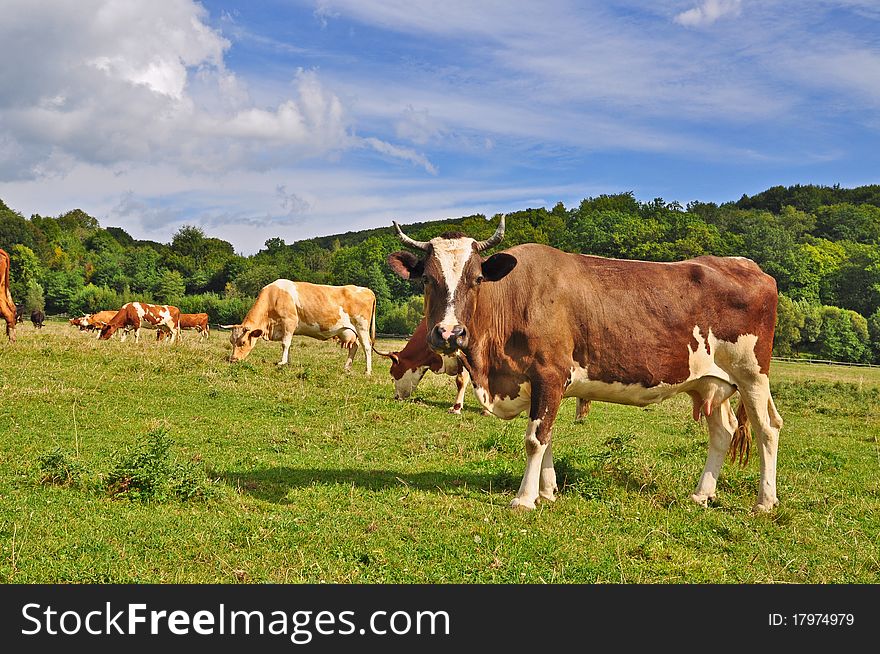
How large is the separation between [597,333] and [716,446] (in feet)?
7.89

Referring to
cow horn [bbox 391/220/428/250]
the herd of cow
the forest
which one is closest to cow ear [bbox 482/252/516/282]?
the herd of cow

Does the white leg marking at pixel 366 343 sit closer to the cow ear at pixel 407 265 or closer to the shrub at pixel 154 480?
the shrub at pixel 154 480

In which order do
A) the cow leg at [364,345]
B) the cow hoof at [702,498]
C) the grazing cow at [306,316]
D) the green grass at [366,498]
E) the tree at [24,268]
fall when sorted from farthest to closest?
1. the tree at [24,268]
2. the cow leg at [364,345]
3. the grazing cow at [306,316]
4. the cow hoof at [702,498]
5. the green grass at [366,498]

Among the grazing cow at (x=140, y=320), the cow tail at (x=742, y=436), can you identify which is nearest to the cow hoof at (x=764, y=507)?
the cow tail at (x=742, y=436)

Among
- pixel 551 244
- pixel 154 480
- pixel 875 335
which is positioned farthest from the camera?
pixel 551 244

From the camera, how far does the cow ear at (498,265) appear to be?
307 inches

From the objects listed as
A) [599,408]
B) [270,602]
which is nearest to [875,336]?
[599,408]

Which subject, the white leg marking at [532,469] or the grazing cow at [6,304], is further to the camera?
the grazing cow at [6,304]

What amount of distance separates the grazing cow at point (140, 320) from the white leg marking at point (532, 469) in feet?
88.9

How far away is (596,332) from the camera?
8297 millimetres

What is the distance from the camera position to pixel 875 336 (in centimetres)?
6794

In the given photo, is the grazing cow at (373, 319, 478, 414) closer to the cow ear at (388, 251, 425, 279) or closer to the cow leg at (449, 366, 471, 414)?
the cow leg at (449, 366, 471, 414)

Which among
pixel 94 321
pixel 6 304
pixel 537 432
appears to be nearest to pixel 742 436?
pixel 537 432

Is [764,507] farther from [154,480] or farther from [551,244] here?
[551,244]
